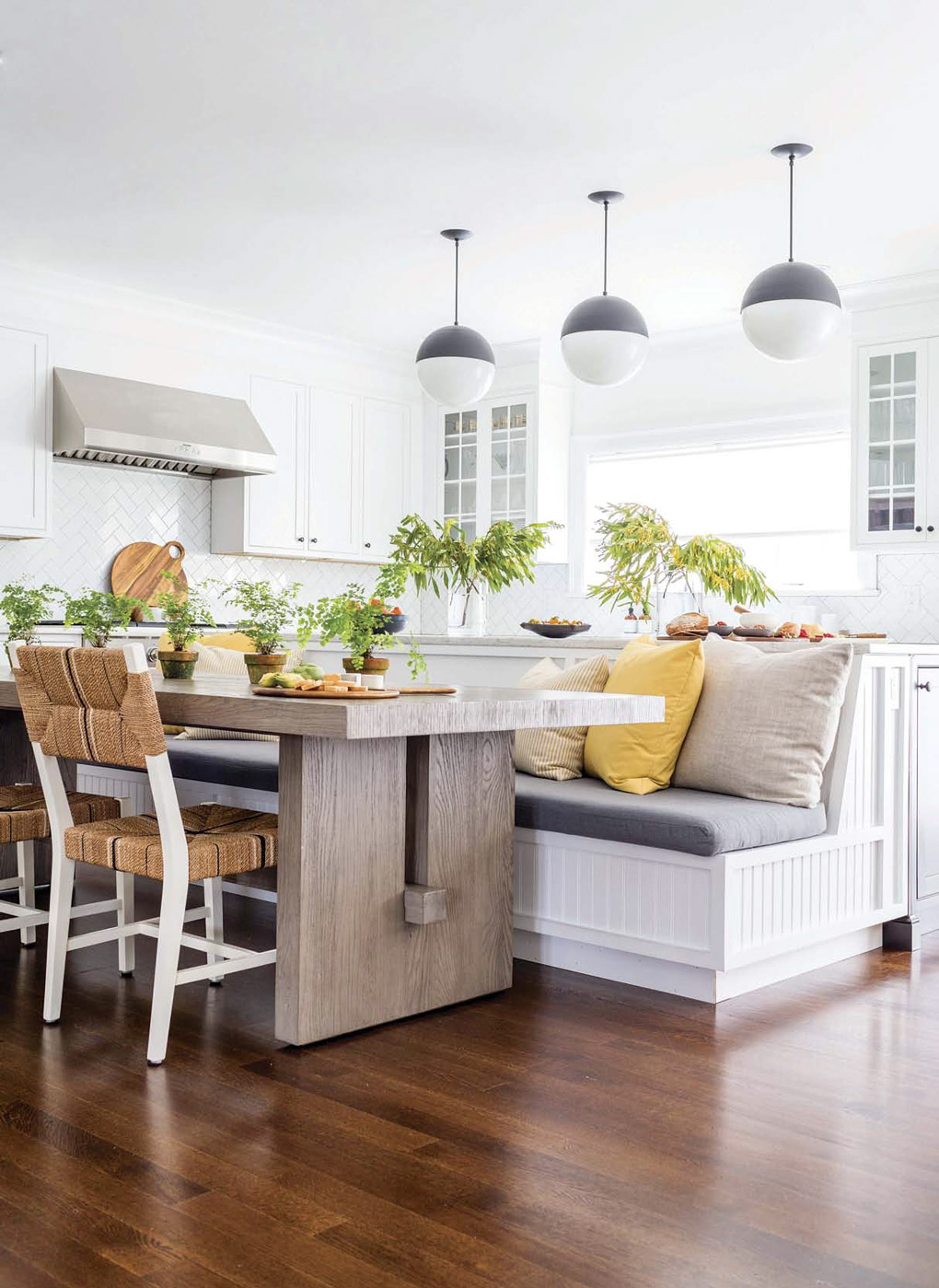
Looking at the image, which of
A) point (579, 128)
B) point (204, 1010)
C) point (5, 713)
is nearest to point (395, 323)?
point (579, 128)

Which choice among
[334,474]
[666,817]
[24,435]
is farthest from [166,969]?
[334,474]

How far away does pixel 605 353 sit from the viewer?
13.9 ft

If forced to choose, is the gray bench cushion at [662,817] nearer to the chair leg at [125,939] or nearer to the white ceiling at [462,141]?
the chair leg at [125,939]

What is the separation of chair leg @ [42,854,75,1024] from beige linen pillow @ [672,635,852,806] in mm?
1700

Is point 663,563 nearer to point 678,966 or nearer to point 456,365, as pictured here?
point 456,365

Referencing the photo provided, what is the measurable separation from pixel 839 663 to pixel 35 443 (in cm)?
408

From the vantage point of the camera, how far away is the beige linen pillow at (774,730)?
3.43 meters

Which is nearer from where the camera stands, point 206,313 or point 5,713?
point 5,713

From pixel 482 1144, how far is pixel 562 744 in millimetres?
1597

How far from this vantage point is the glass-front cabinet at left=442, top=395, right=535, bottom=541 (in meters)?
7.23

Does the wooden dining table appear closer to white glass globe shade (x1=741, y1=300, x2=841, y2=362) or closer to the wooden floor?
the wooden floor

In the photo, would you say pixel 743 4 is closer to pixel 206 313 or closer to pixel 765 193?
pixel 765 193

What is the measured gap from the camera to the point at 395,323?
6.71 meters

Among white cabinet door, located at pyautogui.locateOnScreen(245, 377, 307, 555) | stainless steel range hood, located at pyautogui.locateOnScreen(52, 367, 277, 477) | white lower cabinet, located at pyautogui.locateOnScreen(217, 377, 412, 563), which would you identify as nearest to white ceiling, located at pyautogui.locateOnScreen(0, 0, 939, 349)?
stainless steel range hood, located at pyautogui.locateOnScreen(52, 367, 277, 477)
